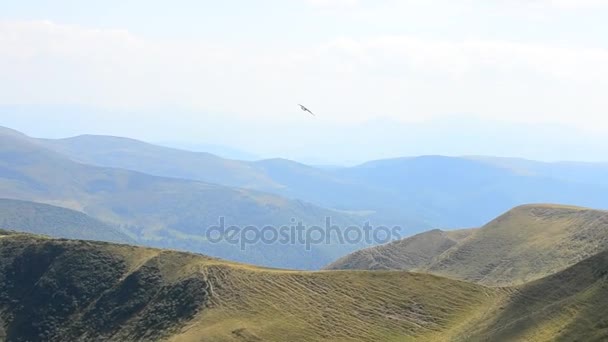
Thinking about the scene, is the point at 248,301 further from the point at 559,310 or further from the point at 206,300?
the point at 559,310

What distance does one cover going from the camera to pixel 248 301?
106312 millimetres

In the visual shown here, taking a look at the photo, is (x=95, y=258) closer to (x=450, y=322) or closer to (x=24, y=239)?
(x=24, y=239)

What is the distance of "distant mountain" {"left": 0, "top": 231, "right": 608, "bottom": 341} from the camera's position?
9712 cm

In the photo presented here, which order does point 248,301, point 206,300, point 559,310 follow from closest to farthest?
point 559,310 < point 248,301 < point 206,300

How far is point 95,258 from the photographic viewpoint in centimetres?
12900

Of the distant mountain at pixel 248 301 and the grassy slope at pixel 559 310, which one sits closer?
the grassy slope at pixel 559 310

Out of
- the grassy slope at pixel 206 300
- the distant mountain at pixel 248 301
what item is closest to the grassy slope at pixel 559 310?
the distant mountain at pixel 248 301

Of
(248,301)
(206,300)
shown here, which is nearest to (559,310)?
(248,301)

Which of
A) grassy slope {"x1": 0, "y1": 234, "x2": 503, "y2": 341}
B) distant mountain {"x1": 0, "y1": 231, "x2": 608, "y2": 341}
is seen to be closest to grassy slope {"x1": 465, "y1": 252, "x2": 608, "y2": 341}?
distant mountain {"x1": 0, "y1": 231, "x2": 608, "y2": 341}

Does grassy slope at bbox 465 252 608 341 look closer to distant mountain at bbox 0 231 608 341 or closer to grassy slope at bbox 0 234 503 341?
distant mountain at bbox 0 231 608 341

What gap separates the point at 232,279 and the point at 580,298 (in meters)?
54.8

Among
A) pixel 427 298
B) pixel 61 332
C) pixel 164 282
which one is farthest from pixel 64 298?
pixel 427 298

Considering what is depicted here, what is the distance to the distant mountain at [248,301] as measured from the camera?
97.1 meters

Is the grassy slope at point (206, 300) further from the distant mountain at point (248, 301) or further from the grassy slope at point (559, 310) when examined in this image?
the grassy slope at point (559, 310)
